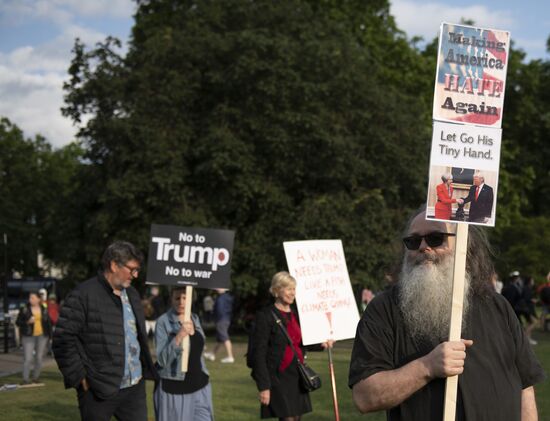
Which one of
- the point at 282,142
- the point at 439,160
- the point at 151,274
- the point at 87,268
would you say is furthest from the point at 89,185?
the point at 439,160

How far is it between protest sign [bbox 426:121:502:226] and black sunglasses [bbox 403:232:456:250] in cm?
10

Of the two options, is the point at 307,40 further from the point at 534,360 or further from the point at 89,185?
the point at 534,360

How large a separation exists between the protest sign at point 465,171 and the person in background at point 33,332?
1445 centimetres

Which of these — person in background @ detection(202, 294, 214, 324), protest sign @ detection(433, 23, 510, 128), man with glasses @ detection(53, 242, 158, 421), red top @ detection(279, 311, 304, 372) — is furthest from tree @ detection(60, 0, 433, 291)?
protest sign @ detection(433, 23, 510, 128)

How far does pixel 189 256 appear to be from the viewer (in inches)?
395

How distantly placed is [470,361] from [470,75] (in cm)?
118

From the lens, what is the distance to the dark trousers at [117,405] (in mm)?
7039

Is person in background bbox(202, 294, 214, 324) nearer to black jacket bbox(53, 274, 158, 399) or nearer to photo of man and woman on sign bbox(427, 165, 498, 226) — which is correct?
black jacket bbox(53, 274, 158, 399)

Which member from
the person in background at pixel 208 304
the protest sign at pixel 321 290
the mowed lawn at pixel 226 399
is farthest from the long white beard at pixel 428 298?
the person in background at pixel 208 304

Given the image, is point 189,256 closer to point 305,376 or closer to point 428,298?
point 305,376

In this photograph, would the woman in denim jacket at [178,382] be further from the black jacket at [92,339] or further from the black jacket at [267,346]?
the black jacket at [92,339]

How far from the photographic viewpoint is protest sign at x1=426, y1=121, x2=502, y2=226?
12.5 ft

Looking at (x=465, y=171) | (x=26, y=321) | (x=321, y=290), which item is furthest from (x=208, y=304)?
(x=465, y=171)

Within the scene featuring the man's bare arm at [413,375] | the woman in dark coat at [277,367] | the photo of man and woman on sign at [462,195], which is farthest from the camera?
the woman in dark coat at [277,367]
